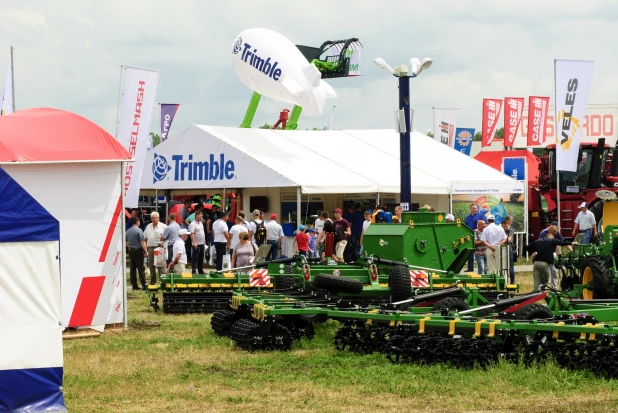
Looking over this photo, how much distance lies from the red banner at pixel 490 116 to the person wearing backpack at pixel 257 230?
24649mm

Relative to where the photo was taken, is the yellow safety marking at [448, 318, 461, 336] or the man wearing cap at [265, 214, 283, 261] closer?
the yellow safety marking at [448, 318, 461, 336]

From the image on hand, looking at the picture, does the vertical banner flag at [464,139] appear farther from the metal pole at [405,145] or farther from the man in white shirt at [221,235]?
the man in white shirt at [221,235]

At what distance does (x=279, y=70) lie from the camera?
87.0 feet

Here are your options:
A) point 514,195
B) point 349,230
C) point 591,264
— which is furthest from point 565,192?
point 591,264

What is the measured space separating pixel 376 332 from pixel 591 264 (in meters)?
4.97

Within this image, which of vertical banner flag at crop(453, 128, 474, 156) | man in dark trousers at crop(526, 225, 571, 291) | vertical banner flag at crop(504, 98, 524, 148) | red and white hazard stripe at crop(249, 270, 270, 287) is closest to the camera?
red and white hazard stripe at crop(249, 270, 270, 287)

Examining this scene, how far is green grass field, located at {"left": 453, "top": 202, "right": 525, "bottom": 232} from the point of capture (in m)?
28.3

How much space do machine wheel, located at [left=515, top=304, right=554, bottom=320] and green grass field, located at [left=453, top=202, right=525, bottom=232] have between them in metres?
17.1

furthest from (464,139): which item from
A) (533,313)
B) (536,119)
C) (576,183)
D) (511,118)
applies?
(533,313)

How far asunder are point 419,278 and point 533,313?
4.95 meters

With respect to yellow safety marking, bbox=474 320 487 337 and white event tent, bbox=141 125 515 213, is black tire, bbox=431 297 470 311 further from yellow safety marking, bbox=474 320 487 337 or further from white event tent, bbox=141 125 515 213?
white event tent, bbox=141 125 515 213

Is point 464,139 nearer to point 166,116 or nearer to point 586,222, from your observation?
point 166,116

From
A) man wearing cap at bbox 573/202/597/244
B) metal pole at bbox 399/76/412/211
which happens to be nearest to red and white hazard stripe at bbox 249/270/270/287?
metal pole at bbox 399/76/412/211

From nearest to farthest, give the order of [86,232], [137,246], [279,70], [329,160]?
[86,232], [137,246], [279,70], [329,160]
